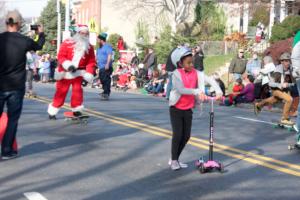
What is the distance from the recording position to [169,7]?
169 feet

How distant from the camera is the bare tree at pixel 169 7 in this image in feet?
160

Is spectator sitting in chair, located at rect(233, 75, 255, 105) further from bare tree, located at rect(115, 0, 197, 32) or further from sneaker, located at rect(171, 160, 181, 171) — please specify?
bare tree, located at rect(115, 0, 197, 32)

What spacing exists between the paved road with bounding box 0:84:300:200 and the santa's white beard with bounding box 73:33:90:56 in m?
1.47

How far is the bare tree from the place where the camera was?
4878 cm

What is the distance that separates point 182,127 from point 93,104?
8541 mm

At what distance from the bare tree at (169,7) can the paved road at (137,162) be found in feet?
119

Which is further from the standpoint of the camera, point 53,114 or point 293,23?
point 293,23

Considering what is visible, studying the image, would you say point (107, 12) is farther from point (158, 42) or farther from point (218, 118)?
point (218, 118)

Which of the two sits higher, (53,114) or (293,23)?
(293,23)

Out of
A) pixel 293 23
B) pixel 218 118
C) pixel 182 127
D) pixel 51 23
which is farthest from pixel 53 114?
pixel 51 23

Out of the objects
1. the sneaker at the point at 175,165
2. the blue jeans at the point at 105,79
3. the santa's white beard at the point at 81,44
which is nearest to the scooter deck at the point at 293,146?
the sneaker at the point at 175,165

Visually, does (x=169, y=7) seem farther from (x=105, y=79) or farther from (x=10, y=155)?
(x=10, y=155)

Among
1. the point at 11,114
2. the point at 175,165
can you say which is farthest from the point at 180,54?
the point at 11,114

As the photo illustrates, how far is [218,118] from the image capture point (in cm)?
1395
